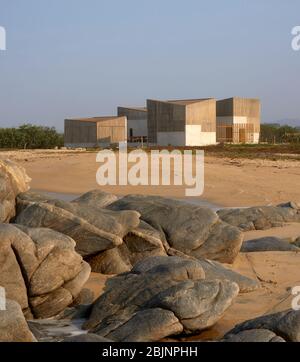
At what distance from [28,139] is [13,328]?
48.3m

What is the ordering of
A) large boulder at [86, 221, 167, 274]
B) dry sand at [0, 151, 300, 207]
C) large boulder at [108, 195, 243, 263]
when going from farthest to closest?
dry sand at [0, 151, 300, 207]
large boulder at [108, 195, 243, 263]
large boulder at [86, 221, 167, 274]

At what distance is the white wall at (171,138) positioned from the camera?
44.0 meters

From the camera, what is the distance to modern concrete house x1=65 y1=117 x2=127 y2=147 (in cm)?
4608

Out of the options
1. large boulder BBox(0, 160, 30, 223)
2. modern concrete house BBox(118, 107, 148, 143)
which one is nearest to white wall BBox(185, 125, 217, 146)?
modern concrete house BBox(118, 107, 148, 143)

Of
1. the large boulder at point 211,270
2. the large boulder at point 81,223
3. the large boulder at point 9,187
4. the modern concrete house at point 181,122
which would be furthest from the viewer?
the modern concrete house at point 181,122

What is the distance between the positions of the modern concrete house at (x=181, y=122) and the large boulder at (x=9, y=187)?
108 ft

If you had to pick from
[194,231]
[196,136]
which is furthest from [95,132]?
[194,231]

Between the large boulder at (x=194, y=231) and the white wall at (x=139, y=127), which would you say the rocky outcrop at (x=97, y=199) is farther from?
the white wall at (x=139, y=127)

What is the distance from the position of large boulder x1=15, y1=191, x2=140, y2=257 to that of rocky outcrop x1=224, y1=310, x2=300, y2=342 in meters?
3.57

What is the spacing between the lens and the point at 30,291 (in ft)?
25.7

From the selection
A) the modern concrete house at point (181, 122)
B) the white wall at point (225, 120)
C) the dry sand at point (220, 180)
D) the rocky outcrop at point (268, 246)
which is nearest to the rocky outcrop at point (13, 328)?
the rocky outcrop at point (268, 246)

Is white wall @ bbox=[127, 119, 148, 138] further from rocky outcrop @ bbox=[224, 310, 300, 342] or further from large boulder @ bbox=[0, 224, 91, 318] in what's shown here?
rocky outcrop @ bbox=[224, 310, 300, 342]

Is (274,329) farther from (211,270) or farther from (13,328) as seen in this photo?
(211,270)
